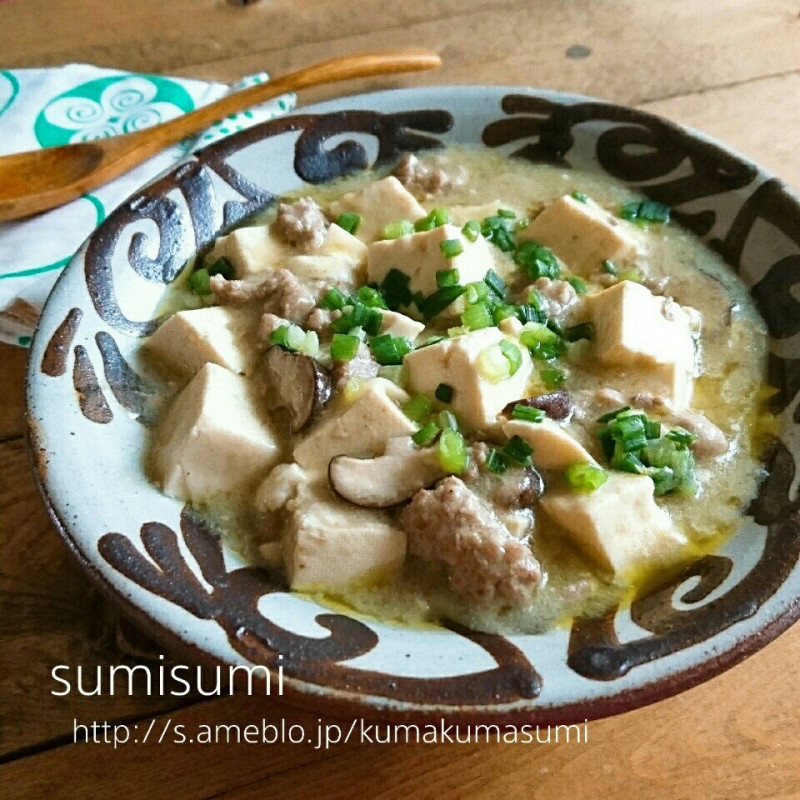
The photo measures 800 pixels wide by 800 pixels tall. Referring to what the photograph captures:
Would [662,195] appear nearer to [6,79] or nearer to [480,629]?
[480,629]

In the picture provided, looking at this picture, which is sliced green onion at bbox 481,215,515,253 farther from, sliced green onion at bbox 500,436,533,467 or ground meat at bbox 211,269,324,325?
sliced green onion at bbox 500,436,533,467

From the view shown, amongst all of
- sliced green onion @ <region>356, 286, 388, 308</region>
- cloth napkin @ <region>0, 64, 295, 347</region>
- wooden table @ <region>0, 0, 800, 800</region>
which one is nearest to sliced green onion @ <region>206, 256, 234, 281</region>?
sliced green onion @ <region>356, 286, 388, 308</region>

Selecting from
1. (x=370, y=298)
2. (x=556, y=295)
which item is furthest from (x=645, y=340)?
(x=370, y=298)

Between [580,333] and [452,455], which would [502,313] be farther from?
[452,455]

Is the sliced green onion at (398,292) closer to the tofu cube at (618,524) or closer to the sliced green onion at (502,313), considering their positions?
the sliced green onion at (502,313)

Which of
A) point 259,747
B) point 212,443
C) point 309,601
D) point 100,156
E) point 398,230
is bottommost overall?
point 259,747

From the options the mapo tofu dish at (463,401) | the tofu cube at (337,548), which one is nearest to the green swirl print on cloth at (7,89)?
the mapo tofu dish at (463,401)
